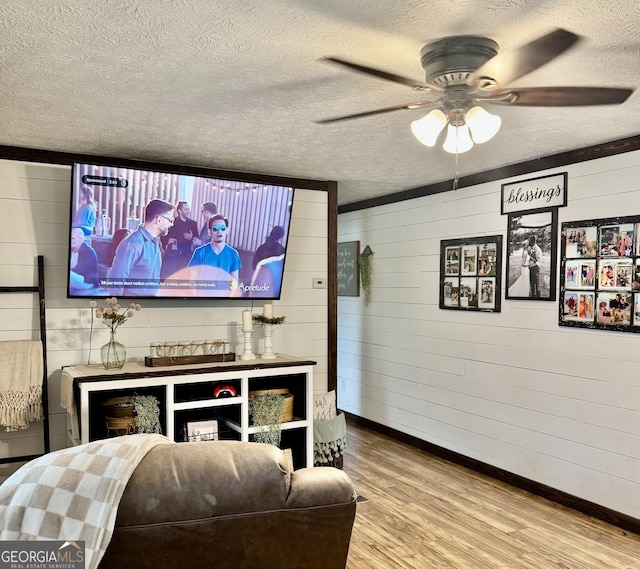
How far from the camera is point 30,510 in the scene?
132cm

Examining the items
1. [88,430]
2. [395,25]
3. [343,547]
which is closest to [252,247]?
[88,430]

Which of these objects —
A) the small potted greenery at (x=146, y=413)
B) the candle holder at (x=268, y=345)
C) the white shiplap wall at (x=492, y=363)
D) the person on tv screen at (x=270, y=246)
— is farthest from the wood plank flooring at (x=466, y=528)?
the person on tv screen at (x=270, y=246)

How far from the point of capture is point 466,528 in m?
3.61

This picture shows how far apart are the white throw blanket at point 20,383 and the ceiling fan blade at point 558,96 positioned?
2.94 metres

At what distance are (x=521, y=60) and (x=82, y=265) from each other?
284 cm

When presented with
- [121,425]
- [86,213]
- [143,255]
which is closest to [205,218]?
[143,255]

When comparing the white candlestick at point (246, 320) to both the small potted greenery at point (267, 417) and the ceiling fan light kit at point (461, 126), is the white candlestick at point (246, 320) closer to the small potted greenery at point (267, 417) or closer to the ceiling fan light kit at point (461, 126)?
the small potted greenery at point (267, 417)

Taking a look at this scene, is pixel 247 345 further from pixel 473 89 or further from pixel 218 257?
pixel 473 89

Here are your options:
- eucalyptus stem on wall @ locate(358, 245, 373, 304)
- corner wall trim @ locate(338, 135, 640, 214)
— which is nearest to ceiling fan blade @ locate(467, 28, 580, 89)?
corner wall trim @ locate(338, 135, 640, 214)

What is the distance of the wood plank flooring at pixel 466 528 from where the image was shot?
3205mm

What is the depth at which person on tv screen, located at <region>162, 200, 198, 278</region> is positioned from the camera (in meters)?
4.02

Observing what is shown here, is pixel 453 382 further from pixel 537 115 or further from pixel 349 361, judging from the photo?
pixel 537 115

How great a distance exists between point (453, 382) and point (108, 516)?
3968mm

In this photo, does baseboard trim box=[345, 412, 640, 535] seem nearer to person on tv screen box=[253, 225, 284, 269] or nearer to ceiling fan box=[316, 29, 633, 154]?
person on tv screen box=[253, 225, 284, 269]
